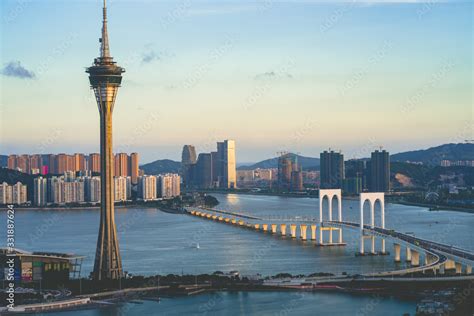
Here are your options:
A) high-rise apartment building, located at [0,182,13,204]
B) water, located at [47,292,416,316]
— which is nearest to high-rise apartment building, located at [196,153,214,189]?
high-rise apartment building, located at [0,182,13,204]

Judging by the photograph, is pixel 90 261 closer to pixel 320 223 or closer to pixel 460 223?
pixel 320 223

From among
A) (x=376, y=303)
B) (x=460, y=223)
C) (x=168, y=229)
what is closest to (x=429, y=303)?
(x=376, y=303)

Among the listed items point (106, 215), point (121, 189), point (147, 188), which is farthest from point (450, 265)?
point (147, 188)

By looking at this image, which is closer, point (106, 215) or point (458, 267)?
point (106, 215)

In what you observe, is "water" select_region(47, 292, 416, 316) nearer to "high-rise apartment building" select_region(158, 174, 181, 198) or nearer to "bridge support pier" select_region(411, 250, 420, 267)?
"bridge support pier" select_region(411, 250, 420, 267)

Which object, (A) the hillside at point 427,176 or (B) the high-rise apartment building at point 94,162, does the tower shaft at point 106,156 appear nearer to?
(B) the high-rise apartment building at point 94,162

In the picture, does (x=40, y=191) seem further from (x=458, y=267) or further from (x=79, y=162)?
(x=458, y=267)

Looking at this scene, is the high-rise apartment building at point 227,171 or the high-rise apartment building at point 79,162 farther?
the high-rise apartment building at point 227,171

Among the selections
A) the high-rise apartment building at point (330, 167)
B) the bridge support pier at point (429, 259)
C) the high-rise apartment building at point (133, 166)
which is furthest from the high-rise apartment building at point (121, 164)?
the bridge support pier at point (429, 259)
